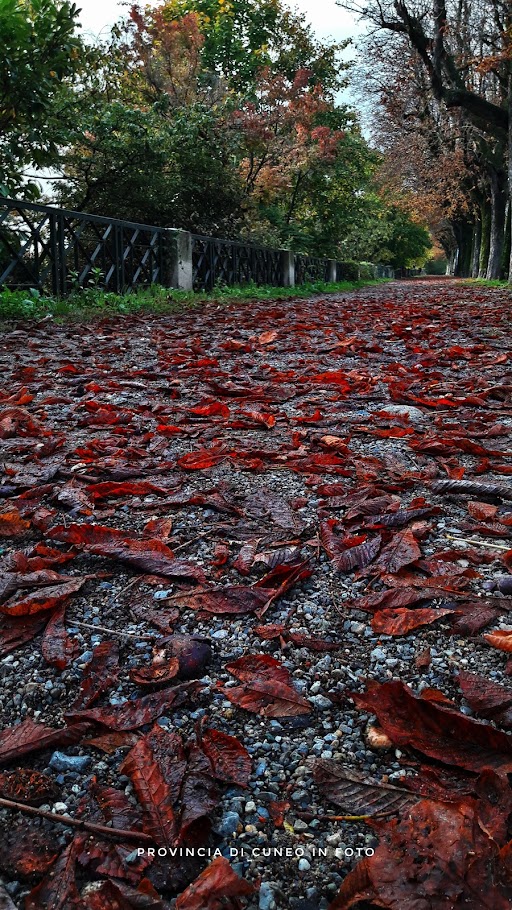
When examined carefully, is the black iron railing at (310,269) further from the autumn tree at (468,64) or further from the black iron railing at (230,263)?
the autumn tree at (468,64)

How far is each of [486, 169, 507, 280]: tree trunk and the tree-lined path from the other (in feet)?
80.2

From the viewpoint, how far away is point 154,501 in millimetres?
2199

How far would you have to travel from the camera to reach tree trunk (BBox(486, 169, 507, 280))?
24.5m

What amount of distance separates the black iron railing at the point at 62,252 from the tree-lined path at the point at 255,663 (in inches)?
244

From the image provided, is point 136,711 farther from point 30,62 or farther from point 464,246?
point 464,246

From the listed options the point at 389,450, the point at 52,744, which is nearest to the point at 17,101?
the point at 389,450

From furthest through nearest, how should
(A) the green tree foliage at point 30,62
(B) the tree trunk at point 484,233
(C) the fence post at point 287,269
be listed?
(B) the tree trunk at point 484,233 → (C) the fence post at point 287,269 → (A) the green tree foliage at point 30,62

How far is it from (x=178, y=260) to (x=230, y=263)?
3.47m

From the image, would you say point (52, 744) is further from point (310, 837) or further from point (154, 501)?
point (154, 501)

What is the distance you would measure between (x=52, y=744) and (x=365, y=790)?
0.54m

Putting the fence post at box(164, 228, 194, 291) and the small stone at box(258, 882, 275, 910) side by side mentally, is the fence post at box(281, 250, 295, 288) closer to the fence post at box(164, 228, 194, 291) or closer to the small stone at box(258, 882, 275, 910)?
the fence post at box(164, 228, 194, 291)

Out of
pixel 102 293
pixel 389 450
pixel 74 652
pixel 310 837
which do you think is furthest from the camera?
→ pixel 102 293

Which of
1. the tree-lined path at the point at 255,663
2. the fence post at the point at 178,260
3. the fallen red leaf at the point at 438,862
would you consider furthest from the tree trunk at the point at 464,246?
the fallen red leaf at the point at 438,862

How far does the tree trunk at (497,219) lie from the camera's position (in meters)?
24.5
